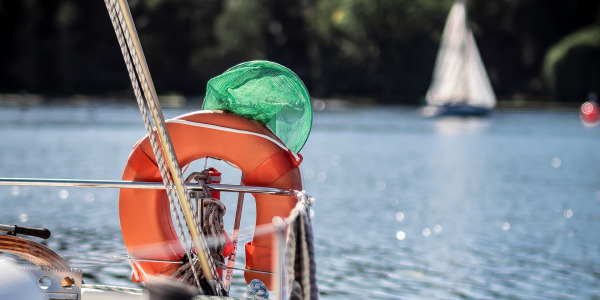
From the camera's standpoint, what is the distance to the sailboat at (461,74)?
45.2 metres

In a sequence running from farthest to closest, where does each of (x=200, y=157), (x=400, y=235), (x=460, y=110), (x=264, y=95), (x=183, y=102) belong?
1. (x=183, y=102)
2. (x=460, y=110)
3. (x=400, y=235)
4. (x=264, y=95)
5. (x=200, y=157)

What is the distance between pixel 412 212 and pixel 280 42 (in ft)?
165

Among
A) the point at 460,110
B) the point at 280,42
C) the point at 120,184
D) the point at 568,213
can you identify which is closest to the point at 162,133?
the point at 120,184

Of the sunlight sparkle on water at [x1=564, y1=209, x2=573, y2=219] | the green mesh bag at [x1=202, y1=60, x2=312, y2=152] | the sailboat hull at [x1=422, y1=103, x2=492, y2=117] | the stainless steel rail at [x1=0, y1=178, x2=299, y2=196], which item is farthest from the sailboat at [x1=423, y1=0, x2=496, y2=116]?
the stainless steel rail at [x1=0, y1=178, x2=299, y2=196]

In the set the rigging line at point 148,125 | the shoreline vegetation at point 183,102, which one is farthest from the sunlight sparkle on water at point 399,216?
the shoreline vegetation at point 183,102

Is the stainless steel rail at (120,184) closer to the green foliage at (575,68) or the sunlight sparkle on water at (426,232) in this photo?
the sunlight sparkle on water at (426,232)

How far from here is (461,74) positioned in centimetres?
4547

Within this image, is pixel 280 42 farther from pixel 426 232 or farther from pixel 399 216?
pixel 426 232

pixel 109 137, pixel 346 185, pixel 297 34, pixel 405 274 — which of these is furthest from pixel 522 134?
pixel 297 34

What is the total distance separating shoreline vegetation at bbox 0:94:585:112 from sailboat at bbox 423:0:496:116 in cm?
775

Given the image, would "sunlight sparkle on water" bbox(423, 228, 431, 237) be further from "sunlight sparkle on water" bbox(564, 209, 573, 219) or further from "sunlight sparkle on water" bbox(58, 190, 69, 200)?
"sunlight sparkle on water" bbox(58, 190, 69, 200)

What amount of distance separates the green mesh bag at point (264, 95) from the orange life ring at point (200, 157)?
0.10 meters

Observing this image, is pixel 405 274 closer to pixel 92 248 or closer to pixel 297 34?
pixel 92 248

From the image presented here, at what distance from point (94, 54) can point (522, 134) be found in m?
32.5
